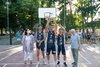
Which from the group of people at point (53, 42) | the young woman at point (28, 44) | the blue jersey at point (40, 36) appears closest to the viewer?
the group of people at point (53, 42)

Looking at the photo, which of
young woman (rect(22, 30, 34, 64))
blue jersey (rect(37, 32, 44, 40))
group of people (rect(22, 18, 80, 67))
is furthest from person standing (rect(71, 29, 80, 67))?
young woman (rect(22, 30, 34, 64))

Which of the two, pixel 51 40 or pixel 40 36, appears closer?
pixel 51 40

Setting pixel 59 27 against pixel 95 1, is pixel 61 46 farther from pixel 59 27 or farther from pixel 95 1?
pixel 95 1

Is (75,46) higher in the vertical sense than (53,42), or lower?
lower

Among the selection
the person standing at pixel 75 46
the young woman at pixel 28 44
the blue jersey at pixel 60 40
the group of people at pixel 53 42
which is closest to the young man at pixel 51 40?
the group of people at pixel 53 42

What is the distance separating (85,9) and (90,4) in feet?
4.82

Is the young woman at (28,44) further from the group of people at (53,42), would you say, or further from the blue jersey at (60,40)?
the blue jersey at (60,40)

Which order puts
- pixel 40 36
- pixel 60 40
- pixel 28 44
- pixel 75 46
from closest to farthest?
pixel 75 46 < pixel 60 40 < pixel 40 36 < pixel 28 44

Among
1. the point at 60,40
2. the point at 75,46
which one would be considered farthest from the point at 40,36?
the point at 75,46

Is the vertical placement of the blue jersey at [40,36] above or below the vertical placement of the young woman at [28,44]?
above

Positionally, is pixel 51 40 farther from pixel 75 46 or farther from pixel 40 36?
pixel 75 46

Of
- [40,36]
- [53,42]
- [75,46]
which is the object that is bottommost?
[75,46]

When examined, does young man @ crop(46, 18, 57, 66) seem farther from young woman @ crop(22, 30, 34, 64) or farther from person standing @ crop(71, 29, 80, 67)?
young woman @ crop(22, 30, 34, 64)

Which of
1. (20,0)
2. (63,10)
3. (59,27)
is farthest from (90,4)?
(59,27)
